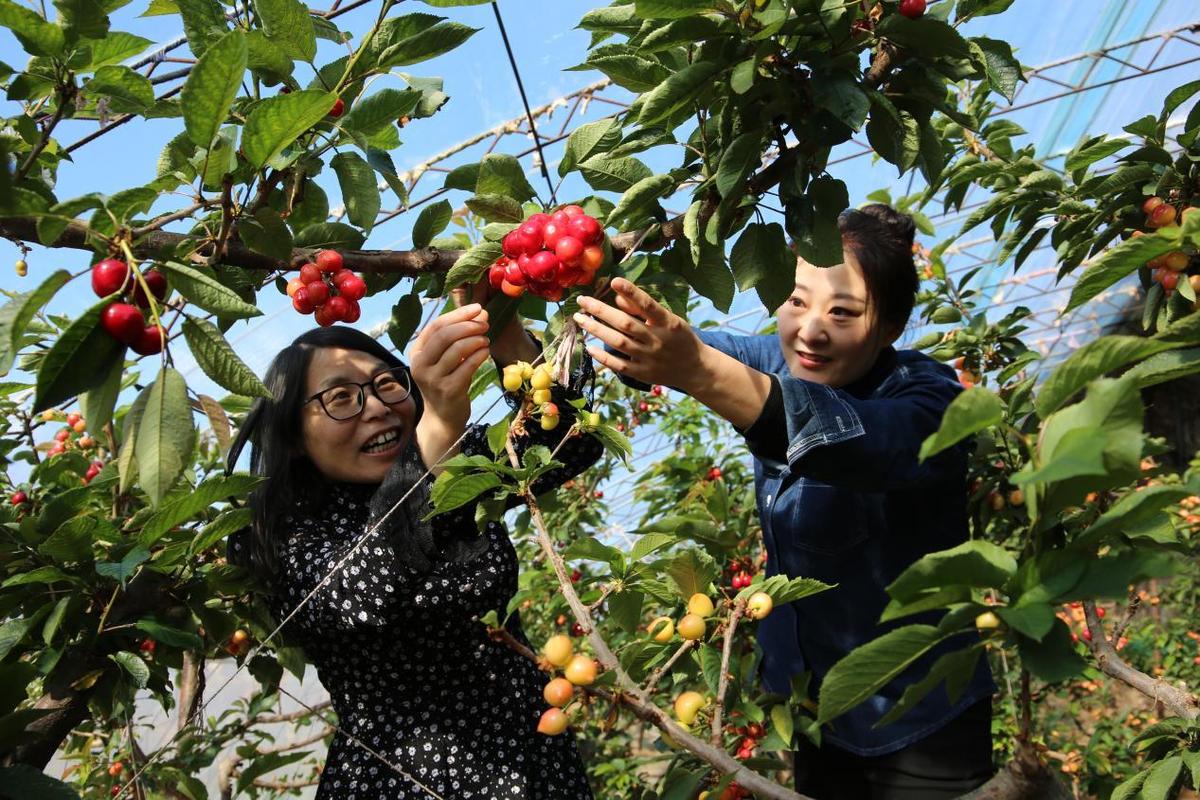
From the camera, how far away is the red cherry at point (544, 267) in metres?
1.05

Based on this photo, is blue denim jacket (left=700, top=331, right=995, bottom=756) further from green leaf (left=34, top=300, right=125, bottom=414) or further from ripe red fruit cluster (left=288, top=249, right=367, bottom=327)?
green leaf (left=34, top=300, right=125, bottom=414)

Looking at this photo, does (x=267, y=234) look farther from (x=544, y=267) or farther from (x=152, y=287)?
(x=544, y=267)

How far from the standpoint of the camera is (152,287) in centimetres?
88

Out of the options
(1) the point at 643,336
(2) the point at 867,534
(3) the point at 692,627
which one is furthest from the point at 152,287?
(2) the point at 867,534

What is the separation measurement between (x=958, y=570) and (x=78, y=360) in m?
0.70

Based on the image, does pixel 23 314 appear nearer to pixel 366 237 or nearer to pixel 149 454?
pixel 149 454

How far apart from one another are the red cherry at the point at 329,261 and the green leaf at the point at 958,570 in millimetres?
774

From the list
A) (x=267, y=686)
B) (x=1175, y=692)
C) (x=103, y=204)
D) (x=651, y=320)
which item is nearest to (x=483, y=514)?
(x=651, y=320)

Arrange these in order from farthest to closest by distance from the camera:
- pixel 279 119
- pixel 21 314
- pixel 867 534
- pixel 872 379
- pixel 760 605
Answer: pixel 872 379
pixel 867 534
pixel 760 605
pixel 279 119
pixel 21 314

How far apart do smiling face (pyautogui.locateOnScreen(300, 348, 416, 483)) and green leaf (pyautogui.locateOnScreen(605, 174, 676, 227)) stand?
629 mm

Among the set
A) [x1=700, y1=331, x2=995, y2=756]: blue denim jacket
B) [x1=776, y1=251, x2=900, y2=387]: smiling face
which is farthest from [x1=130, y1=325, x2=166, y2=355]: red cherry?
[x1=776, y1=251, x2=900, y2=387]: smiling face

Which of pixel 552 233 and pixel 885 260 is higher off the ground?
pixel 552 233

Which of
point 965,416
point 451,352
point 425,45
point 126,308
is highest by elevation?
point 425,45

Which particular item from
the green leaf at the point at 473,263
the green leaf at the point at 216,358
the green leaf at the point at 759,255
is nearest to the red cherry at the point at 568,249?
the green leaf at the point at 473,263
